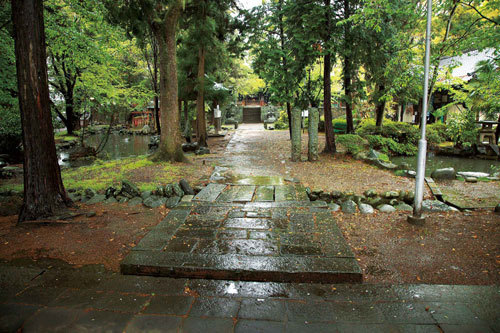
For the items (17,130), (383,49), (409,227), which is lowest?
(409,227)

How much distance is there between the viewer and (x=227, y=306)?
2.55m

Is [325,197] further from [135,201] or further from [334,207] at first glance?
[135,201]

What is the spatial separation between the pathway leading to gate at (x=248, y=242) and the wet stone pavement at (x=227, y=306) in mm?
126

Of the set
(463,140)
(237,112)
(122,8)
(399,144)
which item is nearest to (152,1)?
(122,8)

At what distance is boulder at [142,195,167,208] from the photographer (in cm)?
553

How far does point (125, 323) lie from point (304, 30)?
8.94 metres

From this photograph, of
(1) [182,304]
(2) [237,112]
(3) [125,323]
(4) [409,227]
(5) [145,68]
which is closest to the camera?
(3) [125,323]

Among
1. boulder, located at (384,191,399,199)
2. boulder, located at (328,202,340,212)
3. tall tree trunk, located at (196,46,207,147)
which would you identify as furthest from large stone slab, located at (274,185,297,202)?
tall tree trunk, located at (196,46,207,147)

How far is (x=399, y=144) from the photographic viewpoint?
13.6m

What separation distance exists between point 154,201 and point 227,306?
3518 mm

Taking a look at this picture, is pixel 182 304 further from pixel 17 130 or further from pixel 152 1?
pixel 17 130

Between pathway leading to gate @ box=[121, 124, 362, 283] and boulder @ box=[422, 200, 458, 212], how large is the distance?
2.05m

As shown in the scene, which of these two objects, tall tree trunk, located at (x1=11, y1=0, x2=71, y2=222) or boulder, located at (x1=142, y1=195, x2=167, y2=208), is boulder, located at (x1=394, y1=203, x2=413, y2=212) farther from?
tall tree trunk, located at (x1=11, y1=0, x2=71, y2=222)

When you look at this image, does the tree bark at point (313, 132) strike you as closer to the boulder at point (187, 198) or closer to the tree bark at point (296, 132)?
the tree bark at point (296, 132)
